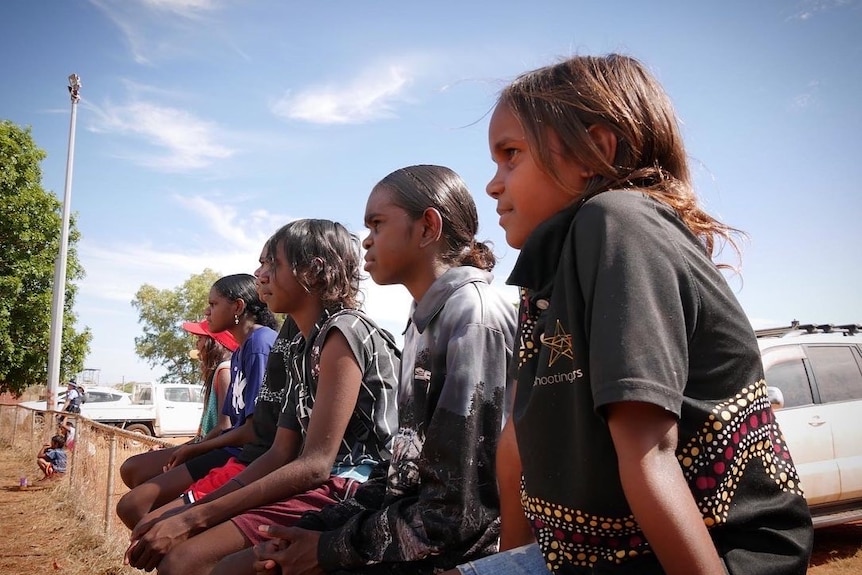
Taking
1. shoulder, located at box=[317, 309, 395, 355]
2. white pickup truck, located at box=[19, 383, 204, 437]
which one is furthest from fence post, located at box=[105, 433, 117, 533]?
white pickup truck, located at box=[19, 383, 204, 437]

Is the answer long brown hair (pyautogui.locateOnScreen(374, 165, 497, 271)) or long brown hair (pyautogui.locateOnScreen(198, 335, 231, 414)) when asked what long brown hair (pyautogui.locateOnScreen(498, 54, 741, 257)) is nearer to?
long brown hair (pyautogui.locateOnScreen(374, 165, 497, 271))

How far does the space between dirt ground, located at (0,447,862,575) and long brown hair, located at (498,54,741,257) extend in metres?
5.76

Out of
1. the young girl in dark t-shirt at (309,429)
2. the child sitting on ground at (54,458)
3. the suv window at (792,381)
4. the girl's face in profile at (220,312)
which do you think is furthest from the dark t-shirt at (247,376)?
the child sitting on ground at (54,458)

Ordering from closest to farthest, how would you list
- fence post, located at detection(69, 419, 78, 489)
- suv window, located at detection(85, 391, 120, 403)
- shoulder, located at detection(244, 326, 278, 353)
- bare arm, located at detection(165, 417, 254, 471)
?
1. bare arm, located at detection(165, 417, 254, 471)
2. shoulder, located at detection(244, 326, 278, 353)
3. fence post, located at detection(69, 419, 78, 489)
4. suv window, located at detection(85, 391, 120, 403)

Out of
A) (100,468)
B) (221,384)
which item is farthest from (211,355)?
(100,468)

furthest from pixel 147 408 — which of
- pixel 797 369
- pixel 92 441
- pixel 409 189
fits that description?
pixel 409 189

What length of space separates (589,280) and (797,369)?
614 centimetres

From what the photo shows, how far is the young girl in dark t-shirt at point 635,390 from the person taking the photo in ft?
3.10

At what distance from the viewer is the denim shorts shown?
51.1 inches

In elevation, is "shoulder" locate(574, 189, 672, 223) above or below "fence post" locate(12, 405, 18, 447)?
below

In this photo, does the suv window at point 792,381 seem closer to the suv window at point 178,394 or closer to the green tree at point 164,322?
the suv window at point 178,394

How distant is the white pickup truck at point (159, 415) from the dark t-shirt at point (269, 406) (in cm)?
2164

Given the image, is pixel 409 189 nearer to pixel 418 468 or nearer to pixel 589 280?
pixel 418 468

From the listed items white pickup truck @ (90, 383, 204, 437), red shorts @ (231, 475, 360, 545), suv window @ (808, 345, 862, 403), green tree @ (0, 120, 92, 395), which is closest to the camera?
red shorts @ (231, 475, 360, 545)
